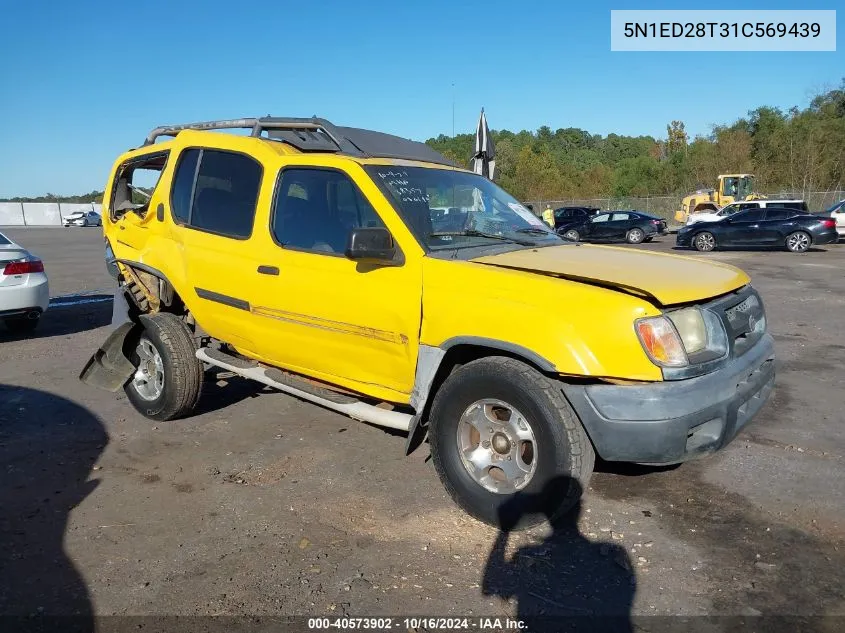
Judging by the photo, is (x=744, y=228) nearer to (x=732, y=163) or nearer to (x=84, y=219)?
(x=732, y=163)

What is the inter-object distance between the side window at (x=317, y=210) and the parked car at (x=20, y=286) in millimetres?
5485

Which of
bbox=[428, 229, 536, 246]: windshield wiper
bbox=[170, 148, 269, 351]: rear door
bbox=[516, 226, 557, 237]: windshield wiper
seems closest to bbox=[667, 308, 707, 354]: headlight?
bbox=[428, 229, 536, 246]: windshield wiper

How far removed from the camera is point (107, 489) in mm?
3971

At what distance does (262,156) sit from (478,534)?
2.86 m

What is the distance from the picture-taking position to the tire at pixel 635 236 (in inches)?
1053

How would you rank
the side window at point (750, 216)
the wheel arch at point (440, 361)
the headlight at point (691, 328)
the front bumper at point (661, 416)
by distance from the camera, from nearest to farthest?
the front bumper at point (661, 416) < the headlight at point (691, 328) < the wheel arch at point (440, 361) < the side window at point (750, 216)

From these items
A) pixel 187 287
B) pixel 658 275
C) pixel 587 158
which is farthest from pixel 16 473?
pixel 587 158

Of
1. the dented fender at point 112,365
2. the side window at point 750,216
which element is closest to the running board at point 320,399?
the dented fender at point 112,365

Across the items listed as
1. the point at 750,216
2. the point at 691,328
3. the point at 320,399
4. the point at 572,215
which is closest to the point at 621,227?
the point at 572,215

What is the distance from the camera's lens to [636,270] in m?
3.50

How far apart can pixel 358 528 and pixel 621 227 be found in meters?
25.6

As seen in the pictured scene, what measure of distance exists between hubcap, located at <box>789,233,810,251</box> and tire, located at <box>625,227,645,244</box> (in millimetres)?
7099

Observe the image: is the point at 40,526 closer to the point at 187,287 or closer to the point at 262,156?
the point at 187,287

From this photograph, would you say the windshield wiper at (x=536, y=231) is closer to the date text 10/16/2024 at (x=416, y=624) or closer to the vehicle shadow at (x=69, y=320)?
the date text 10/16/2024 at (x=416, y=624)
